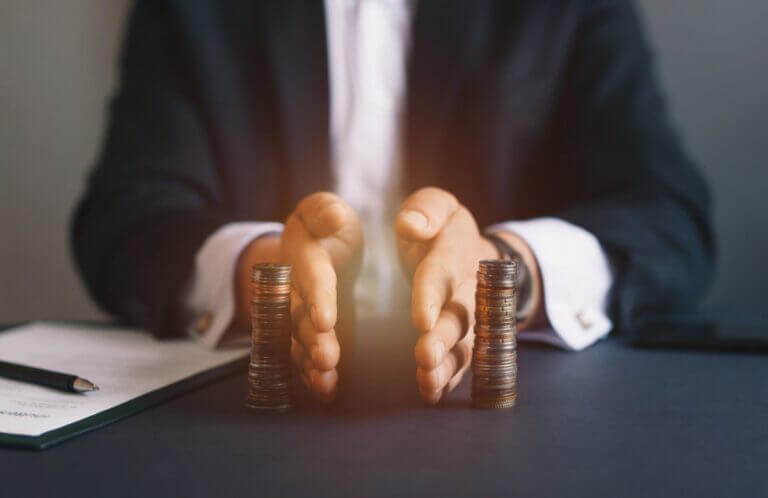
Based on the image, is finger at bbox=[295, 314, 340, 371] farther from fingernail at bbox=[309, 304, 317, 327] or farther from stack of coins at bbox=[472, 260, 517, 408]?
stack of coins at bbox=[472, 260, 517, 408]

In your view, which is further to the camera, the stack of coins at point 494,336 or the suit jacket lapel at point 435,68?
the suit jacket lapel at point 435,68

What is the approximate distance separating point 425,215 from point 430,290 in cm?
10

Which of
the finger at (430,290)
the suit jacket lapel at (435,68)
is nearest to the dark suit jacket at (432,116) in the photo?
the suit jacket lapel at (435,68)

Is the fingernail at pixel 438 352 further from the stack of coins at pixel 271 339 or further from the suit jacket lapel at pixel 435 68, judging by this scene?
the suit jacket lapel at pixel 435 68

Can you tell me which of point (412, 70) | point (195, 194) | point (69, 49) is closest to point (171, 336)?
point (195, 194)

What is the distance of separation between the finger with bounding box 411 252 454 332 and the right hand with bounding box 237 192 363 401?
0.07 metres

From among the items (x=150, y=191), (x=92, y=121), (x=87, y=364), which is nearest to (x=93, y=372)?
(x=87, y=364)

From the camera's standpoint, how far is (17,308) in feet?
7.80

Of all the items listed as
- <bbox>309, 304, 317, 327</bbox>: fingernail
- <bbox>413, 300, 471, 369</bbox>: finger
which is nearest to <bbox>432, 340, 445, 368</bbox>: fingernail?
<bbox>413, 300, 471, 369</bbox>: finger

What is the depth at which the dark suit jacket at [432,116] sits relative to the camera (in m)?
1.34

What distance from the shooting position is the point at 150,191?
1.30 metres

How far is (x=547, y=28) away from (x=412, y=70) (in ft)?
0.89

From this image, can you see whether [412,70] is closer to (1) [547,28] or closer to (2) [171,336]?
(1) [547,28]

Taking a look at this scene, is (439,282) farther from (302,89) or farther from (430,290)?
(302,89)
